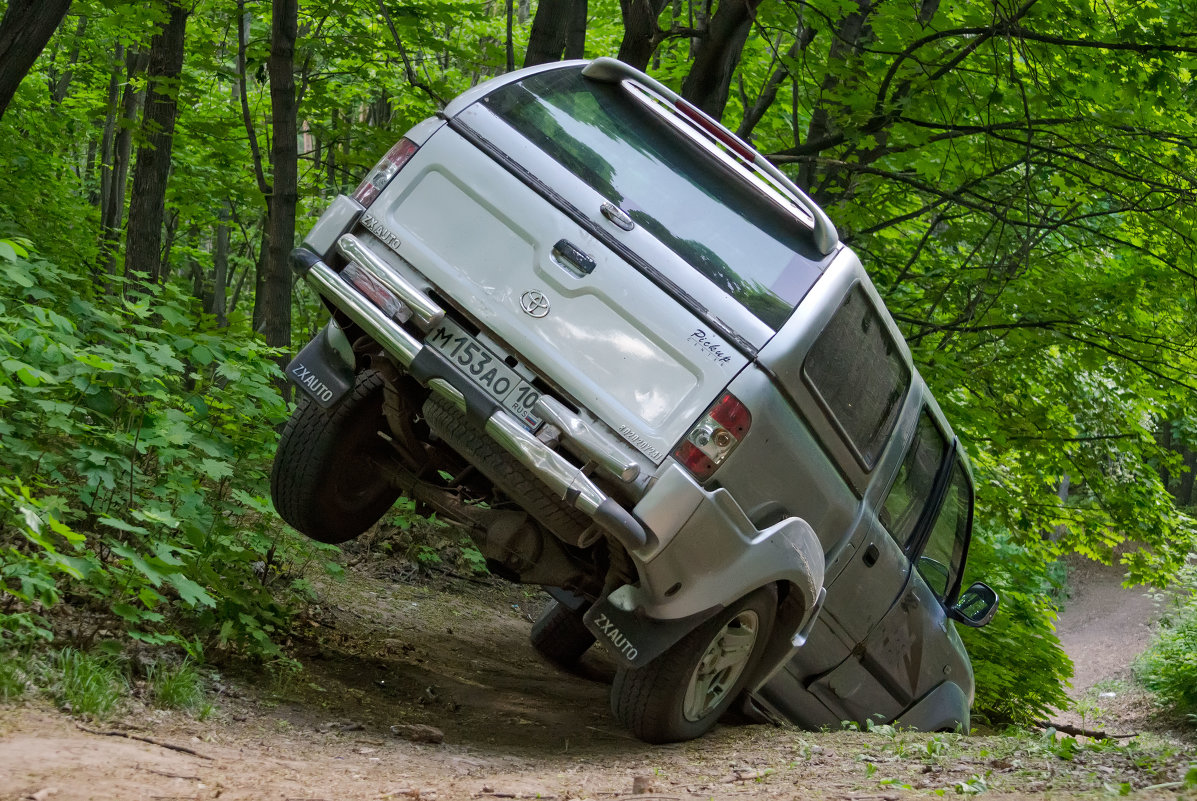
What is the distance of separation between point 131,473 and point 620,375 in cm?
201

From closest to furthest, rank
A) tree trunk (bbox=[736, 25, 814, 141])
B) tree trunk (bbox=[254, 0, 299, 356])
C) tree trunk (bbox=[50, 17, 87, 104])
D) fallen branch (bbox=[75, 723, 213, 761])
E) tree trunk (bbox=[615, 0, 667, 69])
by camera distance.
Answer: fallen branch (bbox=[75, 723, 213, 761]), tree trunk (bbox=[615, 0, 667, 69]), tree trunk (bbox=[254, 0, 299, 356]), tree trunk (bbox=[736, 25, 814, 141]), tree trunk (bbox=[50, 17, 87, 104])

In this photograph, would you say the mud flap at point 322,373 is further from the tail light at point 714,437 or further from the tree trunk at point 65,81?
the tree trunk at point 65,81

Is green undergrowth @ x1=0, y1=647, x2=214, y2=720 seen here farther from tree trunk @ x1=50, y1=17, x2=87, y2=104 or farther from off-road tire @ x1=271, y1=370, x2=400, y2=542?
tree trunk @ x1=50, y1=17, x2=87, y2=104

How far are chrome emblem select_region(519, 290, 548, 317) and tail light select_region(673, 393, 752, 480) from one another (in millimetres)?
728

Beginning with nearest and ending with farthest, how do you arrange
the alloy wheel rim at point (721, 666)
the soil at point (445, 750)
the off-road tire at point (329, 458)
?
the soil at point (445, 750), the alloy wheel rim at point (721, 666), the off-road tire at point (329, 458)

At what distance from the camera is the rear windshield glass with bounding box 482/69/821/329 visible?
439cm

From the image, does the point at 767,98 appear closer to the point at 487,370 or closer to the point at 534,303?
the point at 534,303

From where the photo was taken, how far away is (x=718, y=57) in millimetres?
8359

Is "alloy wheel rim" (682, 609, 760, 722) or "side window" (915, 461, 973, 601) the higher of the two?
"side window" (915, 461, 973, 601)

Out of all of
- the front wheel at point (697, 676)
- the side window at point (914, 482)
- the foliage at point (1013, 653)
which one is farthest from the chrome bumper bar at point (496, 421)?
the foliage at point (1013, 653)

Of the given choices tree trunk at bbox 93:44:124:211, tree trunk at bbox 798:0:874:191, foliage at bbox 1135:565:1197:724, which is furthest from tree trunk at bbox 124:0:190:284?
foliage at bbox 1135:565:1197:724

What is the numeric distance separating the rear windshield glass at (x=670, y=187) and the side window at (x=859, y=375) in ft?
0.85

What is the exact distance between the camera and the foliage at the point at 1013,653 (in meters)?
9.16

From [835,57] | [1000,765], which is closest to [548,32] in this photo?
[835,57]
